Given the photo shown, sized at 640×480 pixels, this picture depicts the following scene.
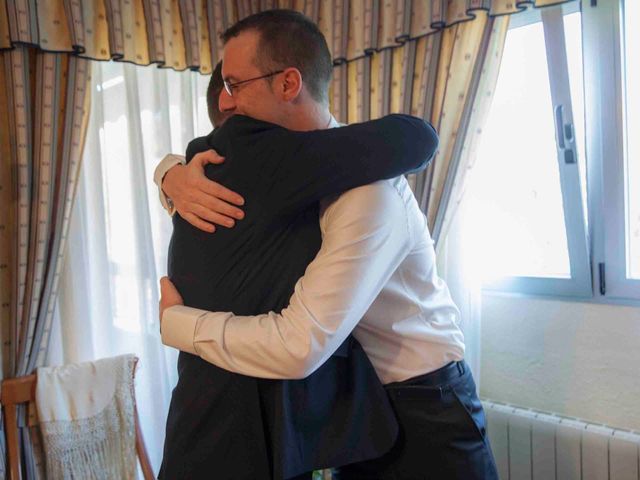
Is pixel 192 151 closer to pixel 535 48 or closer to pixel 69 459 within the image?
pixel 69 459

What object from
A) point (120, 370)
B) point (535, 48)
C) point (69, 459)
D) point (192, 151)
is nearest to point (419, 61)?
point (535, 48)

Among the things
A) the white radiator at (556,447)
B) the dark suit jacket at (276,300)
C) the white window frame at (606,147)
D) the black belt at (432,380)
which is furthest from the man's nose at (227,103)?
the white radiator at (556,447)

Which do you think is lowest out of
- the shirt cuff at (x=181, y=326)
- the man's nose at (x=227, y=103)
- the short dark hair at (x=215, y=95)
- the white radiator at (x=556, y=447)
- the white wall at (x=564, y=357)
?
the white radiator at (x=556, y=447)

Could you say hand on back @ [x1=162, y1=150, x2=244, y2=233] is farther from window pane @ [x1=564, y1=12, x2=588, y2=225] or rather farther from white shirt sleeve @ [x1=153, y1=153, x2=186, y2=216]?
window pane @ [x1=564, y1=12, x2=588, y2=225]

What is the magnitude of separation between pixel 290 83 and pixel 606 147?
127 centimetres

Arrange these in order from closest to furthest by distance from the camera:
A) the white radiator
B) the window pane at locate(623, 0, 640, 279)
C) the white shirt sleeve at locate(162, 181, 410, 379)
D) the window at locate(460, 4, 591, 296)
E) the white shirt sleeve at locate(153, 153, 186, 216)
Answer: the white shirt sleeve at locate(162, 181, 410, 379) → the white shirt sleeve at locate(153, 153, 186, 216) → the white radiator → the window pane at locate(623, 0, 640, 279) → the window at locate(460, 4, 591, 296)

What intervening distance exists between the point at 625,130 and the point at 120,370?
6.36 ft

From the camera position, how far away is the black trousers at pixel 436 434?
945mm

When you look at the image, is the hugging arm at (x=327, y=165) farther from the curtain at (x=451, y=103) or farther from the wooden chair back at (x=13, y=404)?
the wooden chair back at (x=13, y=404)

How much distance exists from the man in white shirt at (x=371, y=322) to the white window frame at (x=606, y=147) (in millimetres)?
992

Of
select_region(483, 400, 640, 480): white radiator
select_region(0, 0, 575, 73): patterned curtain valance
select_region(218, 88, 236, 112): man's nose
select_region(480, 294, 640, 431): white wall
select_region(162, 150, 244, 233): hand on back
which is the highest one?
select_region(0, 0, 575, 73): patterned curtain valance

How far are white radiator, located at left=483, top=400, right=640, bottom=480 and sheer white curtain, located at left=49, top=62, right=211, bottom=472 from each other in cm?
135

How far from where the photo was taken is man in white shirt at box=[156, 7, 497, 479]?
31.3 inches

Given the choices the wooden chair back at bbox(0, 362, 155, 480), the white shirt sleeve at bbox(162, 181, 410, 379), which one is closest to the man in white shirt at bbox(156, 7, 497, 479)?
the white shirt sleeve at bbox(162, 181, 410, 379)
